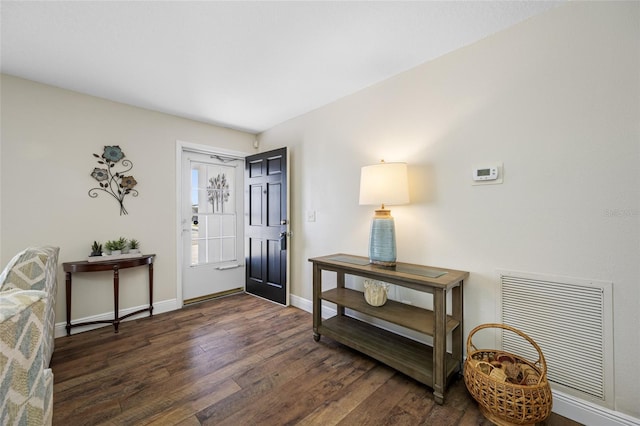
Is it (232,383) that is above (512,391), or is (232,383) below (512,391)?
below

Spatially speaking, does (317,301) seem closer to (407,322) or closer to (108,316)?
(407,322)

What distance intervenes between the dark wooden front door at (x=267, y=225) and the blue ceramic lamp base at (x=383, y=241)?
1346mm

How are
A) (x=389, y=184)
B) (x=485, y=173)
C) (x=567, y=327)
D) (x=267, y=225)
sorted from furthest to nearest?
(x=267, y=225) < (x=389, y=184) < (x=485, y=173) < (x=567, y=327)

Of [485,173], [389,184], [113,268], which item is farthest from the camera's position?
[113,268]

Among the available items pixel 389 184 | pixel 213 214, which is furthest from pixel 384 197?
pixel 213 214

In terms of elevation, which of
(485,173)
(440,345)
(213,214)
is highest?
(485,173)

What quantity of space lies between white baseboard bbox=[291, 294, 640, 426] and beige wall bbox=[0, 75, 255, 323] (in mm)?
3513

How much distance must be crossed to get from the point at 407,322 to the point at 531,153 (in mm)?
1335

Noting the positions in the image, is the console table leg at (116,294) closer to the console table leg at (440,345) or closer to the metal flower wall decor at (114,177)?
the metal flower wall decor at (114,177)

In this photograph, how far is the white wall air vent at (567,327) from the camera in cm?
138

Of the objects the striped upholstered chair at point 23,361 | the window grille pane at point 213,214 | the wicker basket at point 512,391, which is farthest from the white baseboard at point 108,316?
the wicker basket at point 512,391

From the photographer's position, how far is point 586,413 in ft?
4.62

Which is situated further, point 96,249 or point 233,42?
point 96,249

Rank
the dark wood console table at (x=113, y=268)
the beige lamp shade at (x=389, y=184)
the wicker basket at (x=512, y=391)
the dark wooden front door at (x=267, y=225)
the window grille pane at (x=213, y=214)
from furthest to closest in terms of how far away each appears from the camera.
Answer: the window grille pane at (x=213, y=214)
the dark wooden front door at (x=267, y=225)
the dark wood console table at (x=113, y=268)
the beige lamp shade at (x=389, y=184)
the wicker basket at (x=512, y=391)
